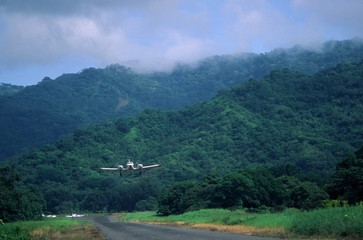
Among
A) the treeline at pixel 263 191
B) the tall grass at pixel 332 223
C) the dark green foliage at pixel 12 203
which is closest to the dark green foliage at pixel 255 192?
the treeline at pixel 263 191

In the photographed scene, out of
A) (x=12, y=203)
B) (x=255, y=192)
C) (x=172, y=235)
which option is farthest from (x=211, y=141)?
(x=172, y=235)

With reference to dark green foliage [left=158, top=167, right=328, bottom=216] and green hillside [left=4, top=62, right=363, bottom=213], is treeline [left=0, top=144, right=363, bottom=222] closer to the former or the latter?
dark green foliage [left=158, top=167, right=328, bottom=216]

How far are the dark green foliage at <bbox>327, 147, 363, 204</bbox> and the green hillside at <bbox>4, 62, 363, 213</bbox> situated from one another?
52152mm

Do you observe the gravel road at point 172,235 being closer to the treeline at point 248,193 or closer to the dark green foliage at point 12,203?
the treeline at point 248,193

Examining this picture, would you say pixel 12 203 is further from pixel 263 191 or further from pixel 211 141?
pixel 211 141

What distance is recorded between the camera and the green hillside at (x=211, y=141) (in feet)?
380

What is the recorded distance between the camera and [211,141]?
5325 inches

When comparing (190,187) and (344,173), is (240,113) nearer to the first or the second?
(190,187)

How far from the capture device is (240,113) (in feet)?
464

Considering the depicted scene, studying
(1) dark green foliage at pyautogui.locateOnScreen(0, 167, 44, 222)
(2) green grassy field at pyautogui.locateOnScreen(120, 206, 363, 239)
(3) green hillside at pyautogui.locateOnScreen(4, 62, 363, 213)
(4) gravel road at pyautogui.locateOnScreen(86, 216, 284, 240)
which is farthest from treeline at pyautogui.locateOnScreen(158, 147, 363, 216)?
(3) green hillside at pyautogui.locateOnScreen(4, 62, 363, 213)

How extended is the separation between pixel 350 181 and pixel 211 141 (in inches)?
3651

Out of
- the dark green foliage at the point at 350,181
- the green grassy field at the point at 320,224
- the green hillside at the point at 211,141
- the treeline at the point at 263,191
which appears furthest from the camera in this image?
the green hillside at the point at 211,141

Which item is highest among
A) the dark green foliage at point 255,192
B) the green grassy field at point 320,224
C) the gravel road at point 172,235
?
the green grassy field at point 320,224

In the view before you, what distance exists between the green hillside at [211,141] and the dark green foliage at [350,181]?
5215 cm
